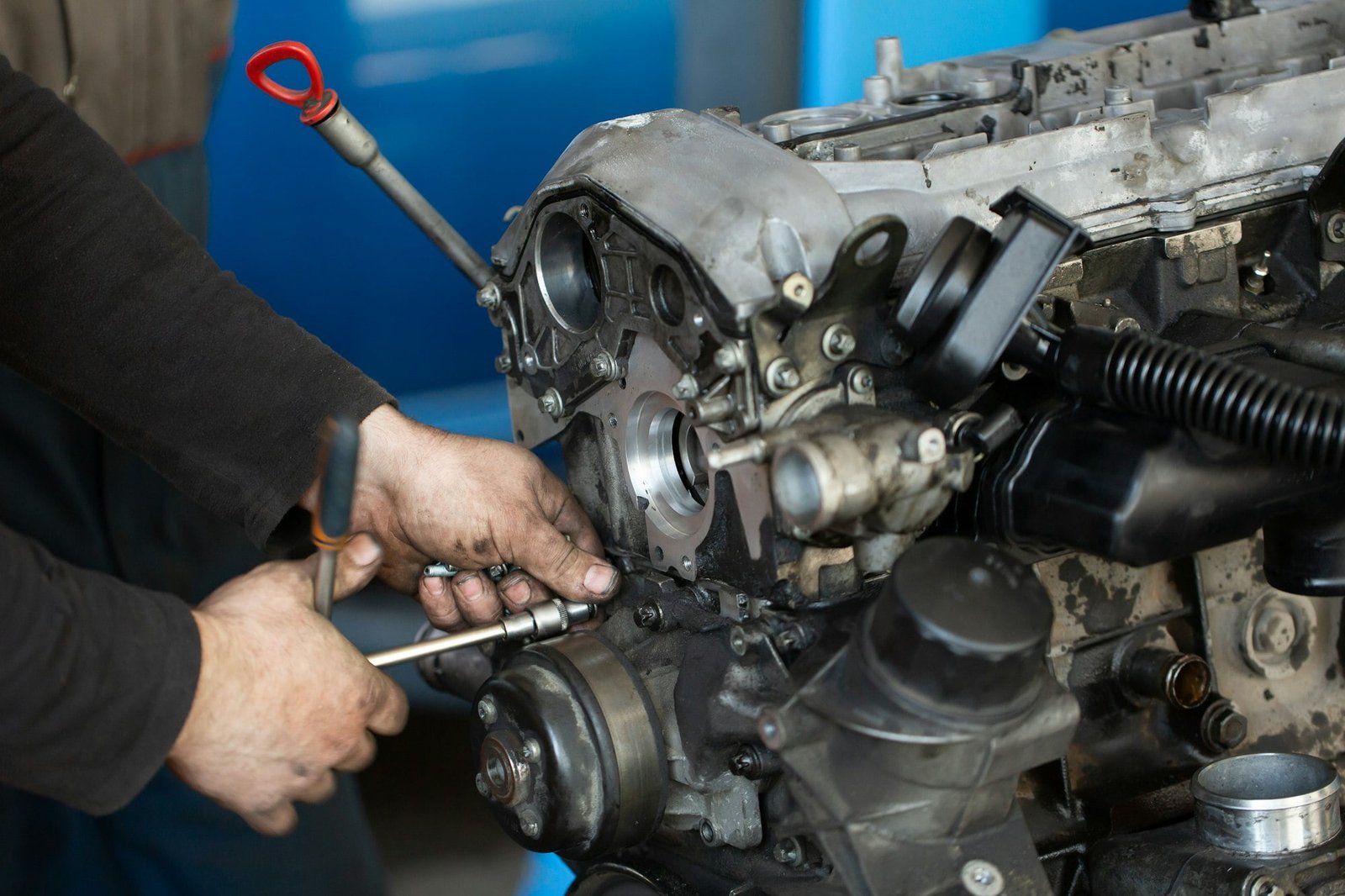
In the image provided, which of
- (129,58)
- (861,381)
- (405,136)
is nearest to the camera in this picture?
(861,381)

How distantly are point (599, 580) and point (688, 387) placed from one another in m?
0.34

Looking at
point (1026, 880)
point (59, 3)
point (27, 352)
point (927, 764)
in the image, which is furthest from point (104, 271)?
point (1026, 880)

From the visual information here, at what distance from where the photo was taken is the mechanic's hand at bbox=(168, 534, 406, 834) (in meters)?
1.28


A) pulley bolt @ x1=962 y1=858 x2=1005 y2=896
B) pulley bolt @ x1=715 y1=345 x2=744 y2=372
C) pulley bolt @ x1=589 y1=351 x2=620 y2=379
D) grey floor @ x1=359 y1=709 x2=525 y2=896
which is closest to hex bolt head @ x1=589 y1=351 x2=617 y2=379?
pulley bolt @ x1=589 y1=351 x2=620 y2=379

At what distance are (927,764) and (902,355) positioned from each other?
0.38 meters

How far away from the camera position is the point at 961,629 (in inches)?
43.4

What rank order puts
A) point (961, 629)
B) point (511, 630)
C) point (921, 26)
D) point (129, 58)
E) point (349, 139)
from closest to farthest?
point (961, 629) < point (511, 630) < point (349, 139) < point (129, 58) < point (921, 26)

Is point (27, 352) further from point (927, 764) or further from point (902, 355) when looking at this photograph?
point (927, 764)

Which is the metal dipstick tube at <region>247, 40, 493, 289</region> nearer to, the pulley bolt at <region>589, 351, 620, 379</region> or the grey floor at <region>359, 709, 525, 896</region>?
the pulley bolt at <region>589, 351, 620, 379</region>

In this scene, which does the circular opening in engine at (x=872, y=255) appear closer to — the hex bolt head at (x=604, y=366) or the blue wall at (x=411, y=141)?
the hex bolt head at (x=604, y=366)

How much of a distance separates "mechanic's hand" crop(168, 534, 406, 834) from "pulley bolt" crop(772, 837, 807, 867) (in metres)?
0.40

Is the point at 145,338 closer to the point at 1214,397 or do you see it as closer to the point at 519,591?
the point at 519,591

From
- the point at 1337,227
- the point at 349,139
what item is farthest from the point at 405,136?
the point at 1337,227

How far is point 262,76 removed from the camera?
5.40 ft
